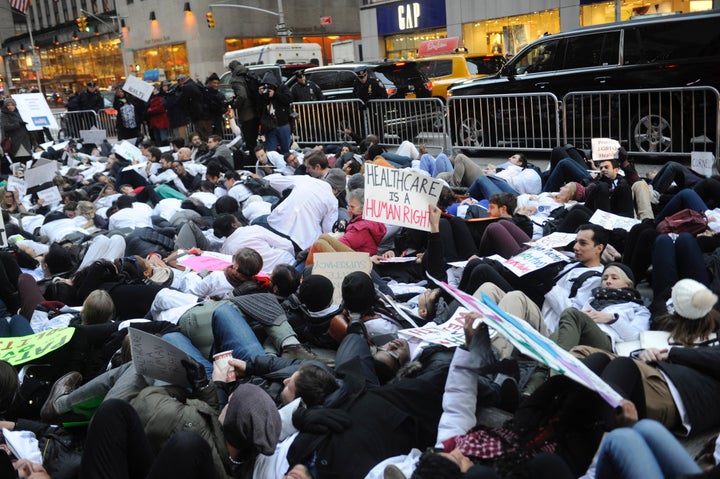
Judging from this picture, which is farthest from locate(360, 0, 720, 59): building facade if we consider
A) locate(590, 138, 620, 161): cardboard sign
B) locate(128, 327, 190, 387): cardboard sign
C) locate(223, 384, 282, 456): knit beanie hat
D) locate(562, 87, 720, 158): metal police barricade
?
locate(223, 384, 282, 456): knit beanie hat

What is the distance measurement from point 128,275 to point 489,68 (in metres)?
14.2

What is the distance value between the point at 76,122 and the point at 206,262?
1610 centimetres

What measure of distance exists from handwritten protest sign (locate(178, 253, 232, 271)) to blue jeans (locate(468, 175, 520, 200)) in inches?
127

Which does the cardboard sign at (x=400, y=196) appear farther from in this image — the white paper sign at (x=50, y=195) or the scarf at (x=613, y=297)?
the white paper sign at (x=50, y=195)

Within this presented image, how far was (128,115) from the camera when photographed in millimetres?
18531

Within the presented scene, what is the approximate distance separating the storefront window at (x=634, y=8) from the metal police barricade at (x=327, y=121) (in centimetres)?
1118

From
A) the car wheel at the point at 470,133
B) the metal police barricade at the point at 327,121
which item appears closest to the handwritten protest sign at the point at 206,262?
the car wheel at the point at 470,133

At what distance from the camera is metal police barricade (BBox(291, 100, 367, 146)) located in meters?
15.0

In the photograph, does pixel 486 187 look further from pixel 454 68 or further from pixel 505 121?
pixel 454 68

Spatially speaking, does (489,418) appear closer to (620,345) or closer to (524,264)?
(620,345)

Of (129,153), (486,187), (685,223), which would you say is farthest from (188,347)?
(129,153)

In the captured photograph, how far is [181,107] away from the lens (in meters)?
17.8

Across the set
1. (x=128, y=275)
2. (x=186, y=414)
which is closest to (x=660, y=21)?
(x=128, y=275)

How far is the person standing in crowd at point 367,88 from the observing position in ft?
48.6
